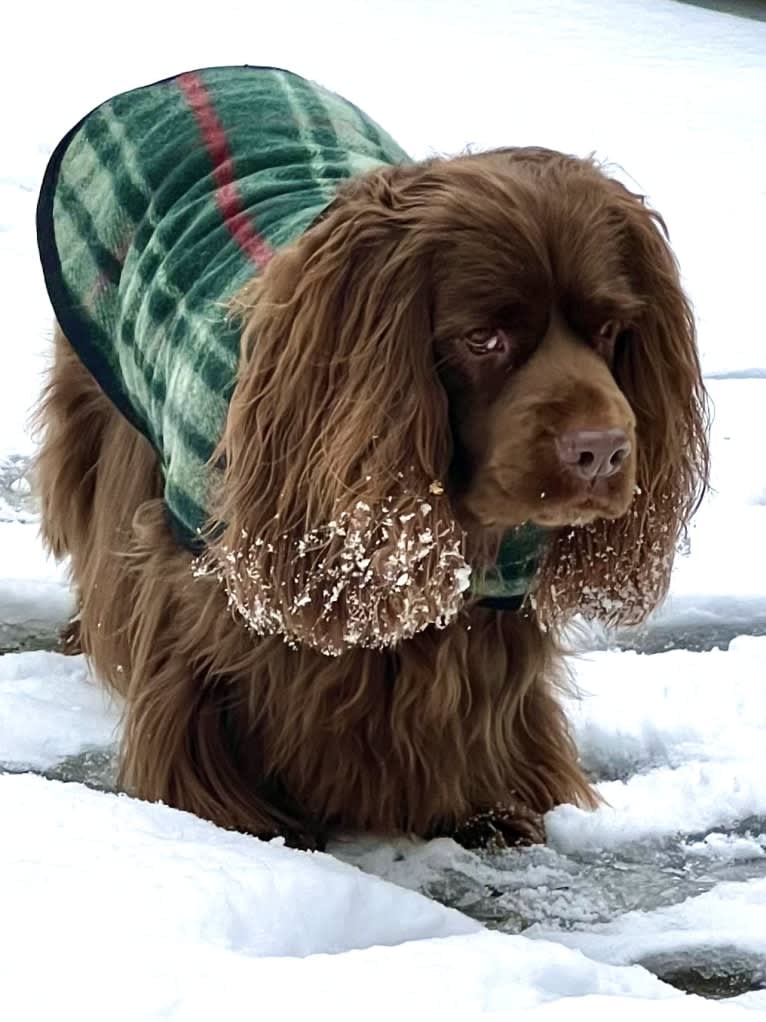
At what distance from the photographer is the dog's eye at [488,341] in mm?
2389

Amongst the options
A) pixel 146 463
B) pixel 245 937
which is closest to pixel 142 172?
pixel 146 463

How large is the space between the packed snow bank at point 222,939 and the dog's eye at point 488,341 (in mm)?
685

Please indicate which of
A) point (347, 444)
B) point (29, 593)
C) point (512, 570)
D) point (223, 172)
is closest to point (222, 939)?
point (347, 444)

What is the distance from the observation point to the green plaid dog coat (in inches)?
109

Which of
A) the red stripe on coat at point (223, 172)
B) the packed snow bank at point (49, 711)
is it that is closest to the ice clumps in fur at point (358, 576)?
the red stripe on coat at point (223, 172)

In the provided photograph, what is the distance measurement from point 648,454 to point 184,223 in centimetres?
88

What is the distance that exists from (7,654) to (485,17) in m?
8.25

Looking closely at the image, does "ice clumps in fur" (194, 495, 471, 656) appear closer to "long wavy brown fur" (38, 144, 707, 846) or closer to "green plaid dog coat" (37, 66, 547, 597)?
"long wavy brown fur" (38, 144, 707, 846)

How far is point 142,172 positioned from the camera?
3.22 meters

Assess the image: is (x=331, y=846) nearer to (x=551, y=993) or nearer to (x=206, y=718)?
(x=206, y=718)

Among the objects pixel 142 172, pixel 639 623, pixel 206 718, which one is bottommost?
pixel 206 718

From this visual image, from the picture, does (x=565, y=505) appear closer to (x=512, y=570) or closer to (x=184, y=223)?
(x=512, y=570)

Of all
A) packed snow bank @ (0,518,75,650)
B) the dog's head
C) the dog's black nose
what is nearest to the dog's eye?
the dog's head

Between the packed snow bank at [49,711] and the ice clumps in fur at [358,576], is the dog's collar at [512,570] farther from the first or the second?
the packed snow bank at [49,711]
